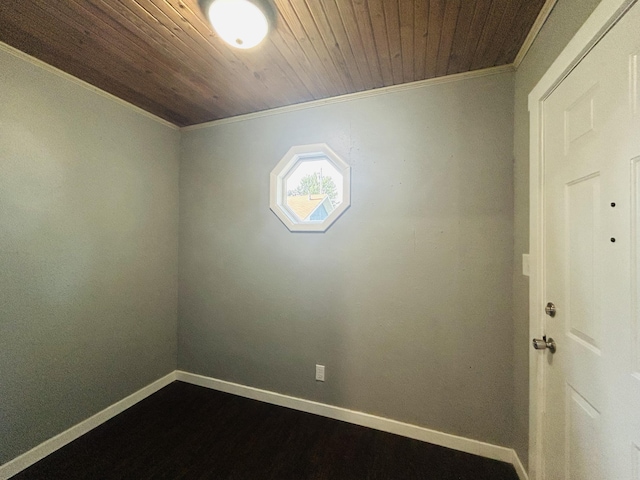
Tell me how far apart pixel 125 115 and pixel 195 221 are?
0.97 metres

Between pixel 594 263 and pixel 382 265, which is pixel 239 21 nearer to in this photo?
pixel 382 265

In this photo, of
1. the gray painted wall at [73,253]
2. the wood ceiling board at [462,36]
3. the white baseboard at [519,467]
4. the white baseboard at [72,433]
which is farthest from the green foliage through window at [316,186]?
the white baseboard at [72,433]

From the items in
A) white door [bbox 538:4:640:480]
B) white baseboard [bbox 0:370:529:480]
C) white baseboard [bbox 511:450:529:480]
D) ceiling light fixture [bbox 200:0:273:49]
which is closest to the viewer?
white door [bbox 538:4:640:480]

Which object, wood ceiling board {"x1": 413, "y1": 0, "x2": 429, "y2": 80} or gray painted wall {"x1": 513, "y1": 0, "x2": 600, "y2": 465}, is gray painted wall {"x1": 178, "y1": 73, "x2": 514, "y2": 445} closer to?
gray painted wall {"x1": 513, "y1": 0, "x2": 600, "y2": 465}

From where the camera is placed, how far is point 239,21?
1.09m

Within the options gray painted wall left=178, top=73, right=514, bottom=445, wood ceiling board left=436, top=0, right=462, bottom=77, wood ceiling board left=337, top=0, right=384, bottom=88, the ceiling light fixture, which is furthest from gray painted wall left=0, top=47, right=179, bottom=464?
wood ceiling board left=436, top=0, right=462, bottom=77

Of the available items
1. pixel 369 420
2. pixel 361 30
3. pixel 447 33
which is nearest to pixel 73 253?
pixel 361 30

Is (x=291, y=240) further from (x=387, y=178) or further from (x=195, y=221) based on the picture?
(x=195, y=221)

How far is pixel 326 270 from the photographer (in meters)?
1.81

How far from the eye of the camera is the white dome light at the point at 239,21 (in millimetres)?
1047

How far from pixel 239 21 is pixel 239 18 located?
1 centimetres

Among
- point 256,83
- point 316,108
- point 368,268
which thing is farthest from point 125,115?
point 368,268

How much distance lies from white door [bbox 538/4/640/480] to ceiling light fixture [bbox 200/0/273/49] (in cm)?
130

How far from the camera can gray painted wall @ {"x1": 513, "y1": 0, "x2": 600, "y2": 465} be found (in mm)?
1139
